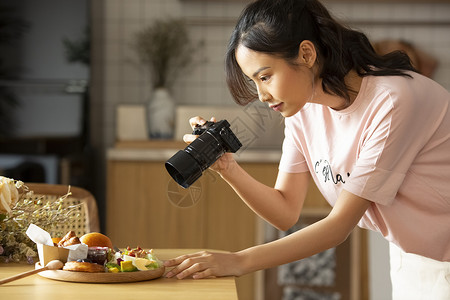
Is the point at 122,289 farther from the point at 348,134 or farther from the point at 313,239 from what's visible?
the point at 348,134

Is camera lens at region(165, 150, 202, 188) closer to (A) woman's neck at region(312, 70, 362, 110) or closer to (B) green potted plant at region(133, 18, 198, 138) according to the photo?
(A) woman's neck at region(312, 70, 362, 110)

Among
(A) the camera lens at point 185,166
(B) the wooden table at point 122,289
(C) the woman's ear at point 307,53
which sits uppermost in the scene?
(C) the woman's ear at point 307,53

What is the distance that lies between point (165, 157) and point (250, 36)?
1820mm

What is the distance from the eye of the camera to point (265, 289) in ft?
10.5

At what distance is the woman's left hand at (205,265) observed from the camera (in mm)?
1276

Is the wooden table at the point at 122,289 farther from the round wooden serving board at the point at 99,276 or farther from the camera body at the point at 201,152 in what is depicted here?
the camera body at the point at 201,152

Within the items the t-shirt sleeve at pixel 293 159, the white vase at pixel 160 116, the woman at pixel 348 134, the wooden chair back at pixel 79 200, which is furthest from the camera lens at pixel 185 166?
the white vase at pixel 160 116

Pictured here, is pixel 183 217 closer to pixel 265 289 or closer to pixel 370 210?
pixel 265 289

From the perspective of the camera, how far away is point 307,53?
1.44 m

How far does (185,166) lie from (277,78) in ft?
0.86

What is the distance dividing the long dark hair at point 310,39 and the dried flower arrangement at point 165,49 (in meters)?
1.98

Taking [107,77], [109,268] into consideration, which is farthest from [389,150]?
[107,77]

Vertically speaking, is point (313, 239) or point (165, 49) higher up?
point (165, 49)

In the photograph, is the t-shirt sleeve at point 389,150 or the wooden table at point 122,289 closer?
the wooden table at point 122,289
